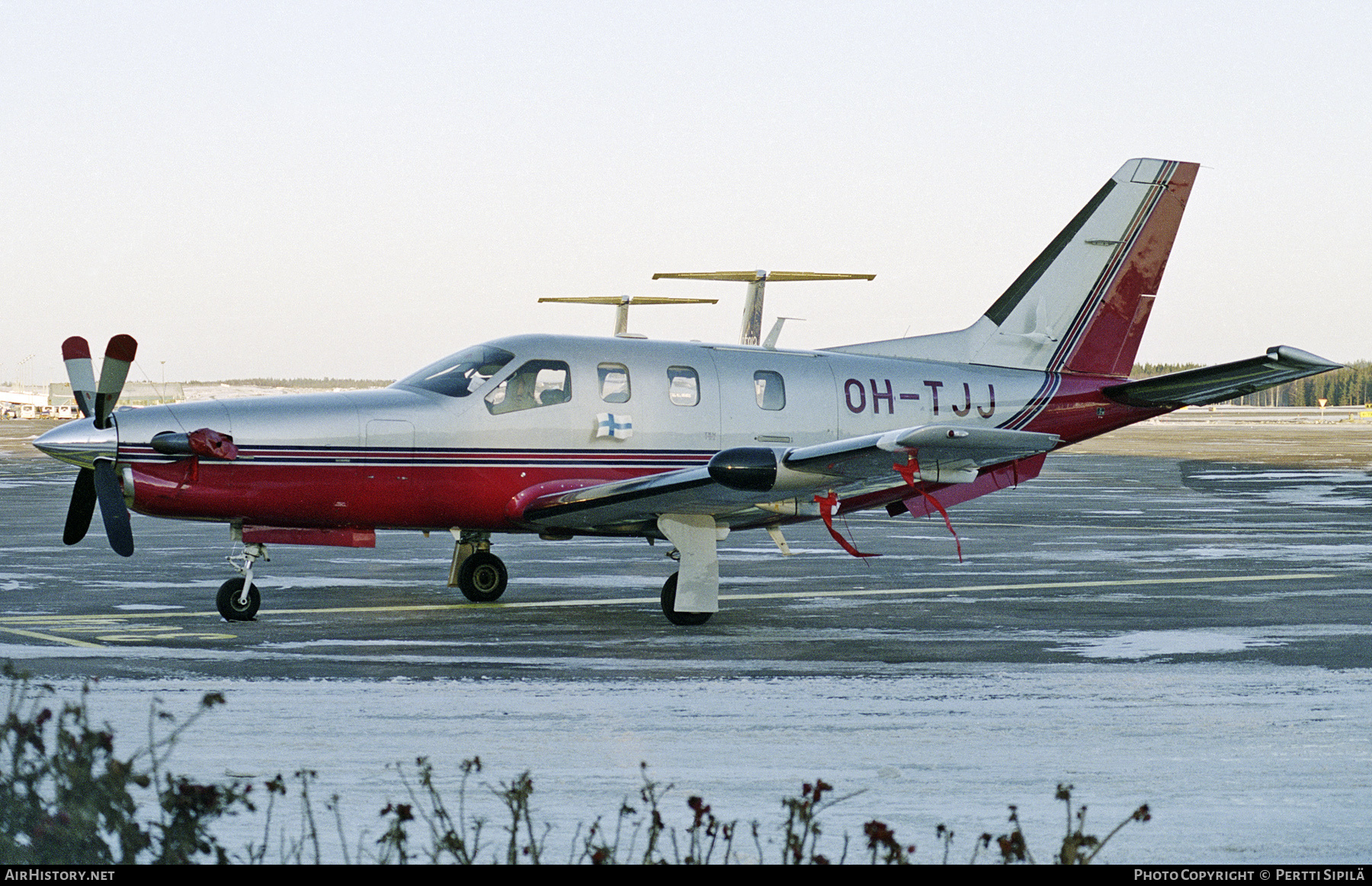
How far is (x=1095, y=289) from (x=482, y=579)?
7.31 metres

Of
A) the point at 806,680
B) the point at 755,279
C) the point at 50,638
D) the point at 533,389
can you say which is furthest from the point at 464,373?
the point at 755,279

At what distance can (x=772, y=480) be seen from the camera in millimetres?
10938

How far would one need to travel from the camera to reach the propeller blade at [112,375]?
452 inches

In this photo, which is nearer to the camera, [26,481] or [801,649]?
[801,649]

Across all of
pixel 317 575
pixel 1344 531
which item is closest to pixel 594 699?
pixel 317 575

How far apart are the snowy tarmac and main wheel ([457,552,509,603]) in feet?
0.63

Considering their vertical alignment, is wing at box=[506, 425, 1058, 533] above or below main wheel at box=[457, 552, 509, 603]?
above

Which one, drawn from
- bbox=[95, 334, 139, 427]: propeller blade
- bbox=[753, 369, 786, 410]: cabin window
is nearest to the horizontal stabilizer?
bbox=[753, 369, 786, 410]: cabin window

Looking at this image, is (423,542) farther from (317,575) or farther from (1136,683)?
(1136,683)

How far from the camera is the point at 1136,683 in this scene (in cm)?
913

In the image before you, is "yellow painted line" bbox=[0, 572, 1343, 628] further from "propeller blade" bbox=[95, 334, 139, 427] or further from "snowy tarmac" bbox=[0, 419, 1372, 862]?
"propeller blade" bbox=[95, 334, 139, 427]

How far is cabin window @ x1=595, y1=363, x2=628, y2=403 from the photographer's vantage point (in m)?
13.0

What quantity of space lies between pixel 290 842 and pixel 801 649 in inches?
221

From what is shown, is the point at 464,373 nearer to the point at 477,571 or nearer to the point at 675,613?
the point at 477,571
